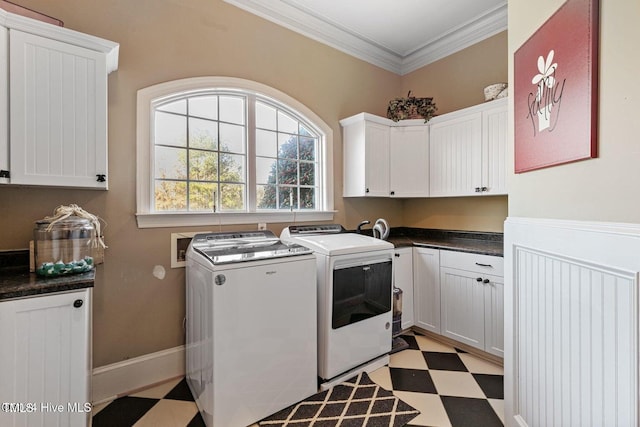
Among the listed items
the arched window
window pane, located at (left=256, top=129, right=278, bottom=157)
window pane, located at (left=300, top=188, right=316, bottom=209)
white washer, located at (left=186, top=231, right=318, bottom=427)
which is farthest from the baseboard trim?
window pane, located at (left=256, top=129, right=278, bottom=157)

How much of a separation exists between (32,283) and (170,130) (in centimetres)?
134

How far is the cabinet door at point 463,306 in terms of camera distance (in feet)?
7.97

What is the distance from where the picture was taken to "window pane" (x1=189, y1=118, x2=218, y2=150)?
2.34 metres

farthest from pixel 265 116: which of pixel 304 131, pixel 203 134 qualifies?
pixel 203 134

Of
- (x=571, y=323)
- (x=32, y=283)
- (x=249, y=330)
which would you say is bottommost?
(x=249, y=330)

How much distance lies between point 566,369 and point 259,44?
9.49 feet

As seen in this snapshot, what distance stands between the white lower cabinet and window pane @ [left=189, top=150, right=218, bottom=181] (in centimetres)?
209

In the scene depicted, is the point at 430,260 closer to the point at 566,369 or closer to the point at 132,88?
the point at 566,369

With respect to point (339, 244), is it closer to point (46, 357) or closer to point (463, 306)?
point (463, 306)

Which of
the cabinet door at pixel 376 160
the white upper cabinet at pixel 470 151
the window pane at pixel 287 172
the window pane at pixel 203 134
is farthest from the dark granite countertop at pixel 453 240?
the window pane at pixel 203 134

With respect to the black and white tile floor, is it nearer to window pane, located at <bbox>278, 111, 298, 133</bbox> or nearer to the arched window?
the arched window

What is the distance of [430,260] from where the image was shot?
2.78 meters

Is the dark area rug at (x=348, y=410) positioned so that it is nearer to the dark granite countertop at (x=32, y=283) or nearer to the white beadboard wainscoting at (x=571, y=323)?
the white beadboard wainscoting at (x=571, y=323)

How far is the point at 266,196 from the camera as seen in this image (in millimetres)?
2707
